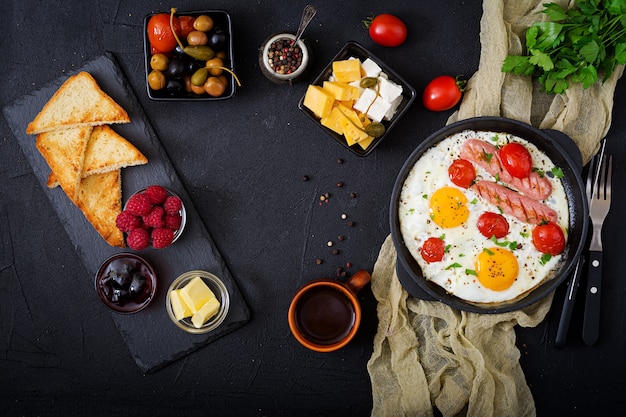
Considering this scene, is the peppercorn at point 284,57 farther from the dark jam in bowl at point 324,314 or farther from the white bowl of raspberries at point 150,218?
the dark jam in bowl at point 324,314

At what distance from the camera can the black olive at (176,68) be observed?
3275 millimetres

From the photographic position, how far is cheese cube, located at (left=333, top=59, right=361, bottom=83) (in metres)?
3.21

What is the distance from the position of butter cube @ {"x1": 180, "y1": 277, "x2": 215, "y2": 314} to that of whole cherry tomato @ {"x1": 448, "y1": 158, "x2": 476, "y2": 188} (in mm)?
1572

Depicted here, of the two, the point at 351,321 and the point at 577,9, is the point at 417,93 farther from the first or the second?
the point at 351,321

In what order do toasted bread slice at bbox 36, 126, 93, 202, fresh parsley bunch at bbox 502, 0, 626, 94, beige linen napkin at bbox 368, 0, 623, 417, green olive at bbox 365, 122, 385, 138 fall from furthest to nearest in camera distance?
toasted bread slice at bbox 36, 126, 93, 202
beige linen napkin at bbox 368, 0, 623, 417
green olive at bbox 365, 122, 385, 138
fresh parsley bunch at bbox 502, 0, 626, 94

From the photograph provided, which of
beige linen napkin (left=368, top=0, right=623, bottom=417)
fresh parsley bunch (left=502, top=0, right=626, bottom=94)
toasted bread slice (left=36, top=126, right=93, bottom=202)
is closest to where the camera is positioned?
fresh parsley bunch (left=502, top=0, right=626, bottom=94)

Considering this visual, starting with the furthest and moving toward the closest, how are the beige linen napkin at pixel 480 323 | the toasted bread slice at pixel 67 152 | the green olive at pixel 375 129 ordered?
the toasted bread slice at pixel 67 152, the beige linen napkin at pixel 480 323, the green olive at pixel 375 129

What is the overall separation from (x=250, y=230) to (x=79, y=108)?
130cm

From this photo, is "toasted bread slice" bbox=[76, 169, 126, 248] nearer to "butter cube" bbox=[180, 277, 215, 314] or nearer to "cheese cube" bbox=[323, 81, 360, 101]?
"butter cube" bbox=[180, 277, 215, 314]

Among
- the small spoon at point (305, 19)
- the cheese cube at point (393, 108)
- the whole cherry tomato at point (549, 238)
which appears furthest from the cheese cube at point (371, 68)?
the whole cherry tomato at point (549, 238)

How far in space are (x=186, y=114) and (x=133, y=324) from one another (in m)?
1.38

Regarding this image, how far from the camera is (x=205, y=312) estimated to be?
10.8ft

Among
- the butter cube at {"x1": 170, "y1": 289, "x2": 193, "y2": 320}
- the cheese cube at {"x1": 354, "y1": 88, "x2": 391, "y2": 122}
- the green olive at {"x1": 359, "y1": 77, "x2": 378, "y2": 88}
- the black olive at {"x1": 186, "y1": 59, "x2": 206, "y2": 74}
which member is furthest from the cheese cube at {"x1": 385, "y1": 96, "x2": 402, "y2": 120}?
the butter cube at {"x1": 170, "y1": 289, "x2": 193, "y2": 320}

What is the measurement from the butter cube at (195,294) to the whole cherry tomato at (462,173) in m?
1.57
